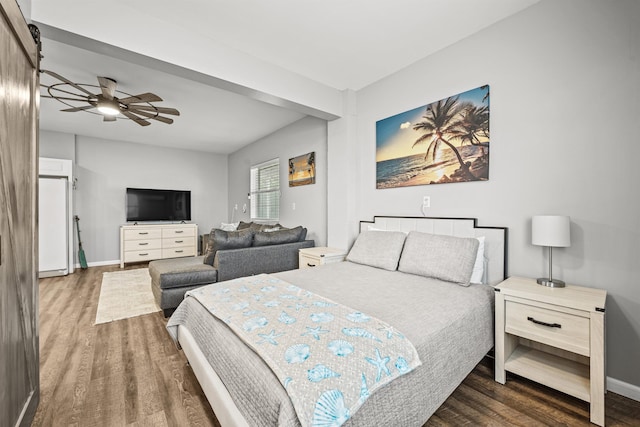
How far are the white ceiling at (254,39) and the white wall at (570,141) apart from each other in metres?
0.31

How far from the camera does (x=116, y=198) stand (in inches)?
233

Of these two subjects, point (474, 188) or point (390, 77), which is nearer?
point (474, 188)

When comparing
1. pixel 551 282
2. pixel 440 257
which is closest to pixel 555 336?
pixel 551 282

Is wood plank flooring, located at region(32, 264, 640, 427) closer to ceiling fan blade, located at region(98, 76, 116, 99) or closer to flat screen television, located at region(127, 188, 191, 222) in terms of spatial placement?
ceiling fan blade, located at region(98, 76, 116, 99)

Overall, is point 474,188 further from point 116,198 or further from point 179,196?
point 116,198

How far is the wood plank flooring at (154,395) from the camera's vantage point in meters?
1.52

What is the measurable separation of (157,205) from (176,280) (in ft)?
13.2

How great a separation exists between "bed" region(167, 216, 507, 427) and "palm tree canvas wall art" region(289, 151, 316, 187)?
2058mm

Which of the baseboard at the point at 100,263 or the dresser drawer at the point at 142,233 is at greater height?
the dresser drawer at the point at 142,233

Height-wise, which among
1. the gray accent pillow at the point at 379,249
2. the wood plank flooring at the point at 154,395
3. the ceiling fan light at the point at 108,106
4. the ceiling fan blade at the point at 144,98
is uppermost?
the ceiling fan blade at the point at 144,98

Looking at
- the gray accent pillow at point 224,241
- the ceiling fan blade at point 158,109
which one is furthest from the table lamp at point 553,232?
the ceiling fan blade at point 158,109

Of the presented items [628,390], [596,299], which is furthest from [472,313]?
[628,390]

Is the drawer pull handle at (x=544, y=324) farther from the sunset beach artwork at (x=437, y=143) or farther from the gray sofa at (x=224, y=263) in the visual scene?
the gray sofa at (x=224, y=263)

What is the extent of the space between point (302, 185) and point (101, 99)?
2736mm
